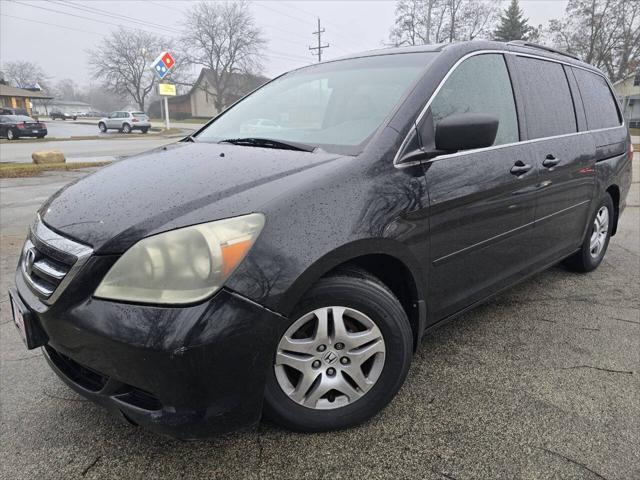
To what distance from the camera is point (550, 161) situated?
2941mm

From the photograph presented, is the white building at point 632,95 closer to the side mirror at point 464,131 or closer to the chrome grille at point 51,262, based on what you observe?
the side mirror at point 464,131

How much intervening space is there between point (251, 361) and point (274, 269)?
34 centimetres

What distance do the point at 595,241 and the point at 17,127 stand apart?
2896cm

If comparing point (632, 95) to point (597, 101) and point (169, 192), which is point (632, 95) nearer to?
point (597, 101)

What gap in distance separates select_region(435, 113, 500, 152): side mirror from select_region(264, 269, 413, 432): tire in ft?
2.33

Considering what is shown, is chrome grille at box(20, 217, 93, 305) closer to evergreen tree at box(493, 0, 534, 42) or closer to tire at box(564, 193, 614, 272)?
tire at box(564, 193, 614, 272)

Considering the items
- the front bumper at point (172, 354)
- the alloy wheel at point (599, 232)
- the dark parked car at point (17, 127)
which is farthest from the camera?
the dark parked car at point (17, 127)

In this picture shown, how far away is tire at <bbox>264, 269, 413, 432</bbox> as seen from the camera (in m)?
1.80

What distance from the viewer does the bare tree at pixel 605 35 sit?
43.3 meters

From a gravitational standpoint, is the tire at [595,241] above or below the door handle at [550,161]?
below

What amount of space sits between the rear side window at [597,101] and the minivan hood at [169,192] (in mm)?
2655

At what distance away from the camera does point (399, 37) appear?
151ft

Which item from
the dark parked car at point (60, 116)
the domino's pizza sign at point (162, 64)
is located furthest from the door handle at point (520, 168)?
the dark parked car at point (60, 116)

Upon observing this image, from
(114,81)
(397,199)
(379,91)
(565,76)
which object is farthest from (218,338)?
(114,81)
